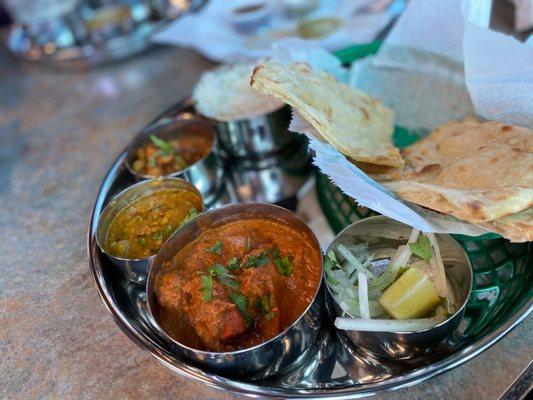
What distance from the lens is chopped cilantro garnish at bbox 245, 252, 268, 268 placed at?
1523mm

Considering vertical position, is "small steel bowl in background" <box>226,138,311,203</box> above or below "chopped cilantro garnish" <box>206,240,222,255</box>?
below

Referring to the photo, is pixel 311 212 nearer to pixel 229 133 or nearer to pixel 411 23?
pixel 229 133

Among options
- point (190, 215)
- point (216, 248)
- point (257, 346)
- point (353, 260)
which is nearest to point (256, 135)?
point (190, 215)

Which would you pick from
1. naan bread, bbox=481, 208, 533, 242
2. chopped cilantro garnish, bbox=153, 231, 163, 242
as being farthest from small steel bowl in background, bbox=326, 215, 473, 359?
chopped cilantro garnish, bbox=153, 231, 163, 242

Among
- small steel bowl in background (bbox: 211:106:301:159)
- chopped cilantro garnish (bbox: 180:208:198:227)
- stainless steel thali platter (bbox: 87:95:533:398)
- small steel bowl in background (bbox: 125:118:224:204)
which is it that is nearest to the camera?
stainless steel thali platter (bbox: 87:95:533:398)

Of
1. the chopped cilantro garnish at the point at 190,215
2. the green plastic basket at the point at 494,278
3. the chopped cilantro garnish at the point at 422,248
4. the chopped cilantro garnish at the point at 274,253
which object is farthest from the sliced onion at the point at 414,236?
the chopped cilantro garnish at the point at 190,215

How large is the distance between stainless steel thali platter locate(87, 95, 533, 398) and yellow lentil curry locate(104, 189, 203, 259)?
0.39ft

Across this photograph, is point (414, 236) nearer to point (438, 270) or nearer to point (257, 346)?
point (438, 270)

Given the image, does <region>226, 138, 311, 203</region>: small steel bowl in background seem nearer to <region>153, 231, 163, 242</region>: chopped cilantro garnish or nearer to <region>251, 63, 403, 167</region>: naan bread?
<region>251, 63, 403, 167</region>: naan bread

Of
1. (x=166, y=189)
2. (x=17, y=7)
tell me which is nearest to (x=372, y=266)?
(x=166, y=189)

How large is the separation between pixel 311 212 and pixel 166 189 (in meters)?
0.62

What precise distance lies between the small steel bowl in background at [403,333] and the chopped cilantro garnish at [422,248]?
0.06 metres

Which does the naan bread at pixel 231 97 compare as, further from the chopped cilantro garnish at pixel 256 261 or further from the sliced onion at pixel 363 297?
the sliced onion at pixel 363 297

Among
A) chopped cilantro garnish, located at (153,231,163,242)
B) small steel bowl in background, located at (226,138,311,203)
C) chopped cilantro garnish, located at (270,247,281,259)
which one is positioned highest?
chopped cilantro garnish, located at (270,247,281,259)
